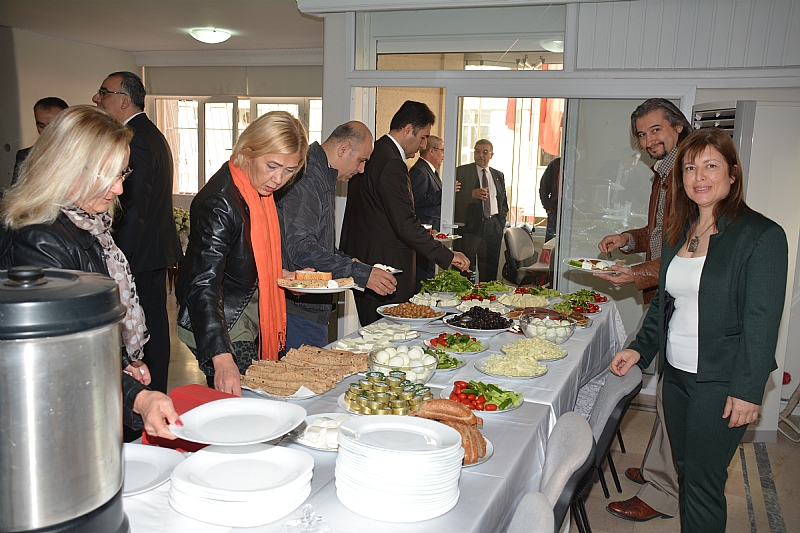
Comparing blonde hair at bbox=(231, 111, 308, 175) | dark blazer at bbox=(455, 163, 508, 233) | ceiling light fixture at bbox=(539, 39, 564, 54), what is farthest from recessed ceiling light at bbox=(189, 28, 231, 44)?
blonde hair at bbox=(231, 111, 308, 175)

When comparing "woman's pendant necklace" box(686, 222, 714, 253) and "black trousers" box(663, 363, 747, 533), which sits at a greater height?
"woman's pendant necklace" box(686, 222, 714, 253)

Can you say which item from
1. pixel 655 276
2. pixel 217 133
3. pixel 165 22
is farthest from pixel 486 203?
pixel 217 133

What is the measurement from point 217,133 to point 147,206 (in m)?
6.99

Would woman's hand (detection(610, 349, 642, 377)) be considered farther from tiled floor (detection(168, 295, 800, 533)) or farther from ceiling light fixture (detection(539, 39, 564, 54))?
ceiling light fixture (detection(539, 39, 564, 54))

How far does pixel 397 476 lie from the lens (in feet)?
4.44

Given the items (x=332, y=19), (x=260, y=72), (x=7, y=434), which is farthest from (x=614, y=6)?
(x=260, y=72)

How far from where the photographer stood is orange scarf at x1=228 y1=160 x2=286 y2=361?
239cm

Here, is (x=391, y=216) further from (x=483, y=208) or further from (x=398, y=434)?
(x=398, y=434)

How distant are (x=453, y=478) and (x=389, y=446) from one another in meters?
0.15

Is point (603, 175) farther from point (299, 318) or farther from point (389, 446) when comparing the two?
point (389, 446)

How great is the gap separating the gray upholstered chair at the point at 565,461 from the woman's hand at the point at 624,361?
2.20 ft

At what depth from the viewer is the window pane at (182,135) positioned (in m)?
10.5

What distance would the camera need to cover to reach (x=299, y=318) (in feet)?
10.1

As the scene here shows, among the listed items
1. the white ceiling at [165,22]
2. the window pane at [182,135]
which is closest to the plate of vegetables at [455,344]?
the white ceiling at [165,22]
